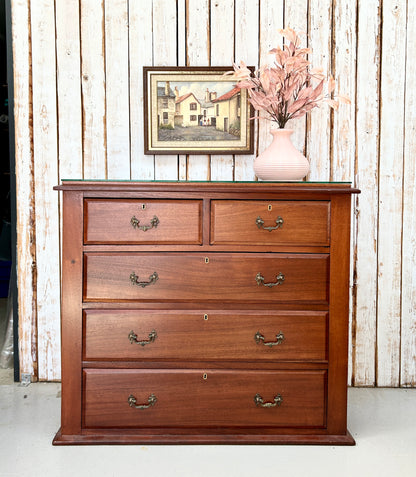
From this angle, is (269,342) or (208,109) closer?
(269,342)

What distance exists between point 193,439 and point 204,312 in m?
0.49

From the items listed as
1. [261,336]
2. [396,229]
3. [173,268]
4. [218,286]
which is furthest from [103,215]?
[396,229]

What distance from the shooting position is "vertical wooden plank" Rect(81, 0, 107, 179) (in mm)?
2389

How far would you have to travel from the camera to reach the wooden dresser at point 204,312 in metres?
1.85

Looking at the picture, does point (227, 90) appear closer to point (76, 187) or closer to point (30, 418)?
point (76, 187)

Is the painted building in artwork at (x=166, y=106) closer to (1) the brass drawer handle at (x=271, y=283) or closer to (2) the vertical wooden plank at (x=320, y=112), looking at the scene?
(2) the vertical wooden plank at (x=320, y=112)

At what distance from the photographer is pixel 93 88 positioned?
2.41 meters

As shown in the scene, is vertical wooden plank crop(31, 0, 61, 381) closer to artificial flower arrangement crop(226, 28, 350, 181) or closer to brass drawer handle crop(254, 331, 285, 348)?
artificial flower arrangement crop(226, 28, 350, 181)

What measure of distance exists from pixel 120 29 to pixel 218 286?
1396 mm

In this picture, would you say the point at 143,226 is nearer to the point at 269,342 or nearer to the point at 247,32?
the point at 269,342

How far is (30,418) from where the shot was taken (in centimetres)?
210

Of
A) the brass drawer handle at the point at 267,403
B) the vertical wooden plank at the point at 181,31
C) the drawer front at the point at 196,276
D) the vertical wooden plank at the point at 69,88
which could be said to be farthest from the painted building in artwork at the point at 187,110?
the brass drawer handle at the point at 267,403

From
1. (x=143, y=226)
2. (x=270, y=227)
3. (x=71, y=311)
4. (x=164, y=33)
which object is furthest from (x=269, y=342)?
(x=164, y=33)

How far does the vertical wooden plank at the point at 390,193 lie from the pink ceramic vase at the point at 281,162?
0.62 meters
